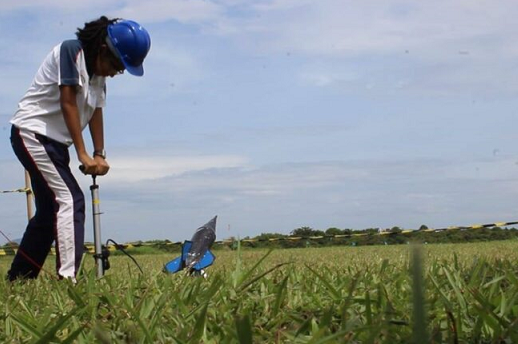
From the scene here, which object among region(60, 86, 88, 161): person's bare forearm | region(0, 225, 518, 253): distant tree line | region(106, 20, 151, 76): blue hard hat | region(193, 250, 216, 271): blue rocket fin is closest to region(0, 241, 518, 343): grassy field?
region(60, 86, 88, 161): person's bare forearm

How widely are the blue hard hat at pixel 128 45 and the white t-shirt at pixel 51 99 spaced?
19 cm

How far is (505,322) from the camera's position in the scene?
5.10 ft

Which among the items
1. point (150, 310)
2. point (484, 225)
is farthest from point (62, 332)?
point (484, 225)

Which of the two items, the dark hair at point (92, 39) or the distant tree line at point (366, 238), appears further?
the distant tree line at point (366, 238)

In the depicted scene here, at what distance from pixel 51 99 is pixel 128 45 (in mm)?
510

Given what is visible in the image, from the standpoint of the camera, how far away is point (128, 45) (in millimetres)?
4066

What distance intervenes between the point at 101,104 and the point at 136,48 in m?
0.49

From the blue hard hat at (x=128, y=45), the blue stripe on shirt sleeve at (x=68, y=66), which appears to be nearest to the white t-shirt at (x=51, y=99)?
the blue stripe on shirt sleeve at (x=68, y=66)

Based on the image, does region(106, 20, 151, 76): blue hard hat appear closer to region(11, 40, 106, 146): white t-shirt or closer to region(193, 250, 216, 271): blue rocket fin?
region(11, 40, 106, 146): white t-shirt

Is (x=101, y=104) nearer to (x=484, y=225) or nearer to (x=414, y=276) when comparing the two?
(x=414, y=276)

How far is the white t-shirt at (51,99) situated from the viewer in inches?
156

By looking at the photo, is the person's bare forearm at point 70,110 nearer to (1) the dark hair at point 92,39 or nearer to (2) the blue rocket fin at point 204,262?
(1) the dark hair at point 92,39

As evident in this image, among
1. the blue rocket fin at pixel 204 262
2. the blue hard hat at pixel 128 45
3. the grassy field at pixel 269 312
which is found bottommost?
the grassy field at pixel 269 312

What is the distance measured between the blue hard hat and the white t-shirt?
187 millimetres
